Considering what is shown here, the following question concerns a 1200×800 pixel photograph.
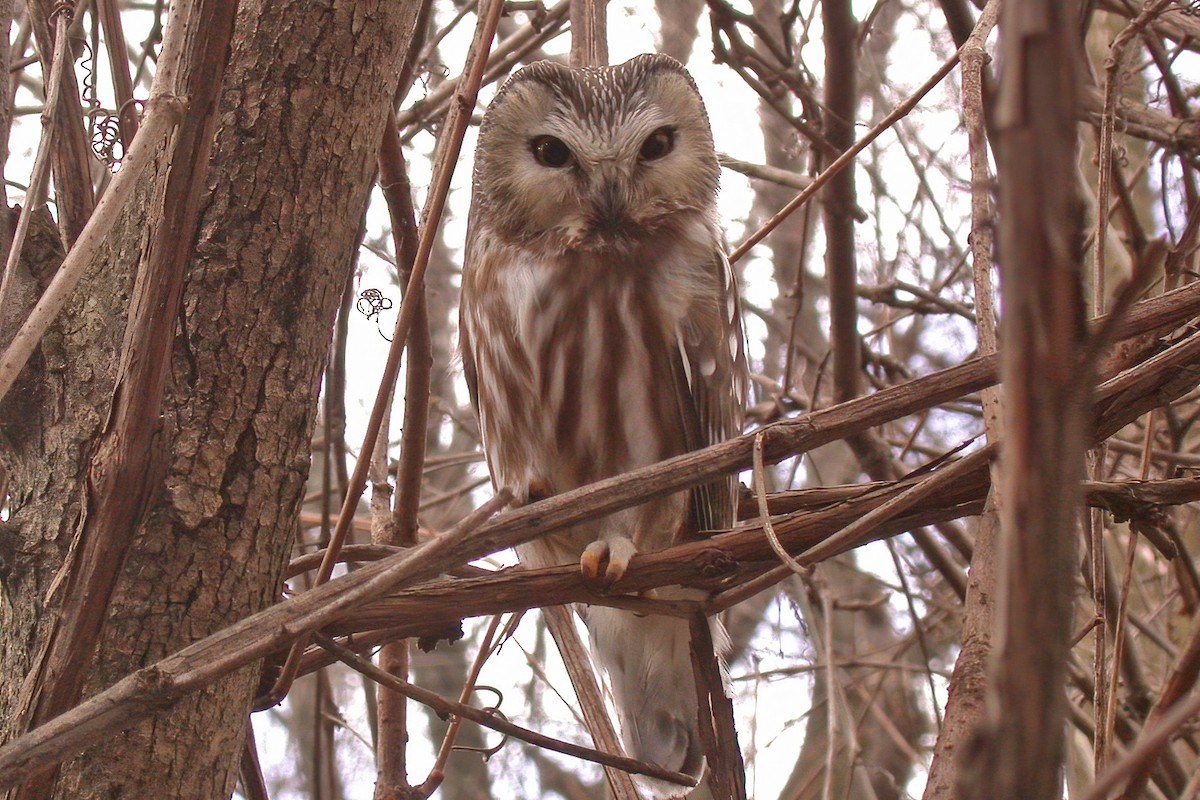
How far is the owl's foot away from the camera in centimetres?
177

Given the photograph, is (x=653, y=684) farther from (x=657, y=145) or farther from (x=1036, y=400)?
(x=1036, y=400)

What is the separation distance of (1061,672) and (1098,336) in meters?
0.19

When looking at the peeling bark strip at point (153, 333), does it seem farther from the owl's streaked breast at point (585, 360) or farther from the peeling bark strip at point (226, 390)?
the owl's streaked breast at point (585, 360)

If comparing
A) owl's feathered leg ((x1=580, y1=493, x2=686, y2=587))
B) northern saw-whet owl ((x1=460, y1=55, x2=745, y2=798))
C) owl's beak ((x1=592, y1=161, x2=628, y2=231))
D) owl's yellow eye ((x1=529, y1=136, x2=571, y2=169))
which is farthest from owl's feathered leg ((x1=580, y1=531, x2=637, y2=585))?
owl's yellow eye ((x1=529, y1=136, x2=571, y2=169))

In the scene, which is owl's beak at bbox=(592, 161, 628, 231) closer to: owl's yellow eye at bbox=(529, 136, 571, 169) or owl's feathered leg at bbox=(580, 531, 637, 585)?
owl's yellow eye at bbox=(529, 136, 571, 169)

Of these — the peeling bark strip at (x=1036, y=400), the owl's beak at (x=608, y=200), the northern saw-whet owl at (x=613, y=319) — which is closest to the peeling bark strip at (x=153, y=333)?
the peeling bark strip at (x=1036, y=400)

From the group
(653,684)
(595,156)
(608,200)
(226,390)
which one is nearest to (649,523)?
(653,684)

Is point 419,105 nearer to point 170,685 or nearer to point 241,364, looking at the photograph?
point 241,364

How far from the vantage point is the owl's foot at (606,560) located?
1.77 m

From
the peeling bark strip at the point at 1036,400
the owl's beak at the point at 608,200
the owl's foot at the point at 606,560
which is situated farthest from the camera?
the owl's beak at the point at 608,200

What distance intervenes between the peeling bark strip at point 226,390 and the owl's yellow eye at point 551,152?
992 mm

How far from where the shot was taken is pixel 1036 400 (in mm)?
566

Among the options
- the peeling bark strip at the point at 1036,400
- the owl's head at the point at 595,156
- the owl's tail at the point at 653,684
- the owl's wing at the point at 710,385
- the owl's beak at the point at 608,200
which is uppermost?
the owl's head at the point at 595,156

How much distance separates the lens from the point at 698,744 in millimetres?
2703
